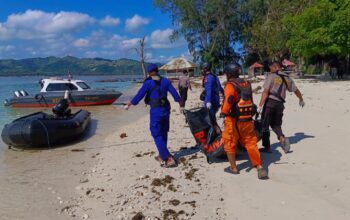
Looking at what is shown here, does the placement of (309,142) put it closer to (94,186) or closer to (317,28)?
(94,186)

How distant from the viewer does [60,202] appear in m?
5.70

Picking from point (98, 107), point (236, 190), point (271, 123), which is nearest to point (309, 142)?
point (271, 123)

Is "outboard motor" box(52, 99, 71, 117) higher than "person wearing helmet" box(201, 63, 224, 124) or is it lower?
lower

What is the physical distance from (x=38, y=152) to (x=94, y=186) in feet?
12.8

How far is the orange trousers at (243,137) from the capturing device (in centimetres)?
557

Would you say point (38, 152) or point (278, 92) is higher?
point (278, 92)

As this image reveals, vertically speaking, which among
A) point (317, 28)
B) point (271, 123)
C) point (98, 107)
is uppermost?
point (317, 28)

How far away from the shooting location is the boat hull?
21.2 metres

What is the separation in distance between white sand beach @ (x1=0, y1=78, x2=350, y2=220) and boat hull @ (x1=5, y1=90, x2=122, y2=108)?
12369mm

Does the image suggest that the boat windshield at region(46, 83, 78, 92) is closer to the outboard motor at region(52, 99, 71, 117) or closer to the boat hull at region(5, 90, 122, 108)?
the boat hull at region(5, 90, 122, 108)

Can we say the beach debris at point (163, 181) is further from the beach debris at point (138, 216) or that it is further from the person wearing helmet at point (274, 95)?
the person wearing helmet at point (274, 95)

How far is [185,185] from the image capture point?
5672 mm

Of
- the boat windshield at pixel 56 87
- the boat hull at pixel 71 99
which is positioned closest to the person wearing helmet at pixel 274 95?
the boat hull at pixel 71 99

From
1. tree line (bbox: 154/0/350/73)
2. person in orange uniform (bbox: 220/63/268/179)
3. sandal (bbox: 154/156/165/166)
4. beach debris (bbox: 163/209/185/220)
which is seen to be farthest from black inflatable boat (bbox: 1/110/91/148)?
tree line (bbox: 154/0/350/73)
